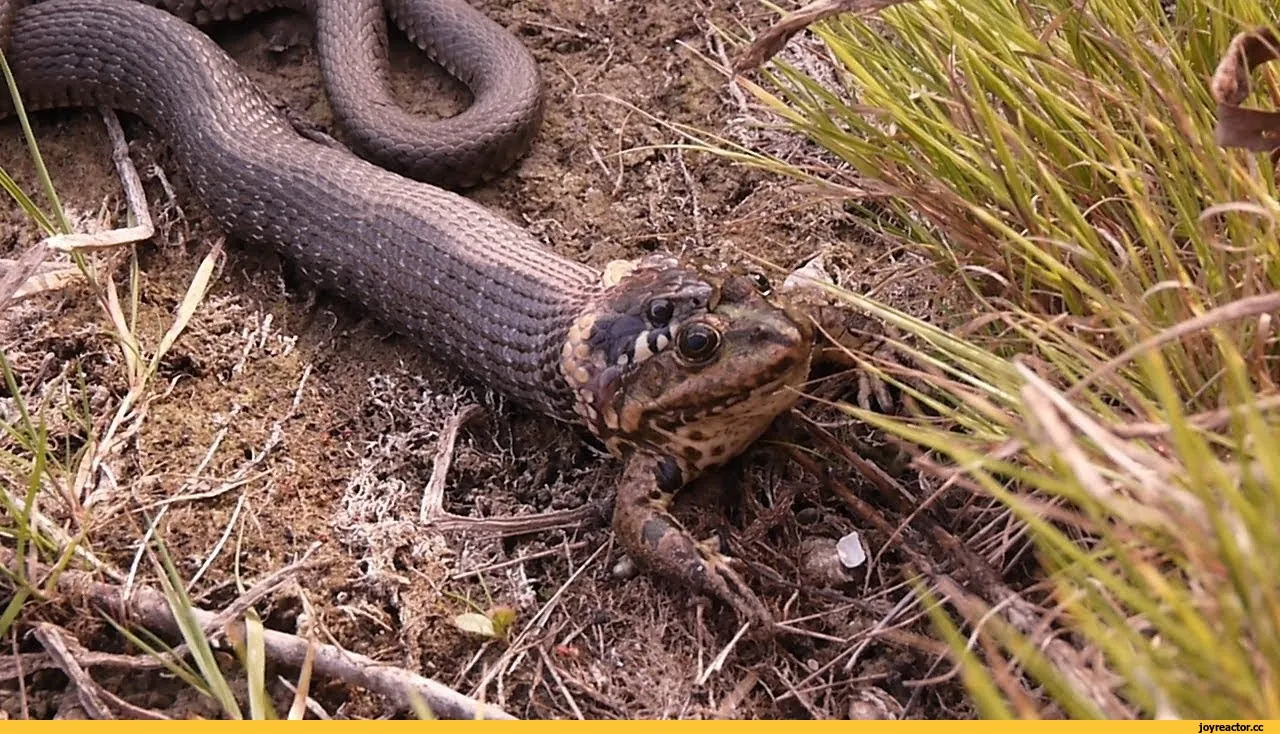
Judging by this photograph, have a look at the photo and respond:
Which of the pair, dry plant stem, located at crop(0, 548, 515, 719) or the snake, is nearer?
dry plant stem, located at crop(0, 548, 515, 719)

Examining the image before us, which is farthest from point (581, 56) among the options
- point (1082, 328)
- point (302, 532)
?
point (1082, 328)

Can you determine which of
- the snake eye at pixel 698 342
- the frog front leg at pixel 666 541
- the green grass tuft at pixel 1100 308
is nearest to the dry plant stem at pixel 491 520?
the frog front leg at pixel 666 541

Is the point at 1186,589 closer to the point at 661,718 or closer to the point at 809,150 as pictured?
the point at 661,718

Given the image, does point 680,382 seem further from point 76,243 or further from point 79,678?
point 76,243

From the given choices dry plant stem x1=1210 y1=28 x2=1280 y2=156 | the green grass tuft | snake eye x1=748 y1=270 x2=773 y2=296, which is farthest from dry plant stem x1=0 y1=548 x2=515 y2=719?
dry plant stem x1=1210 y1=28 x2=1280 y2=156

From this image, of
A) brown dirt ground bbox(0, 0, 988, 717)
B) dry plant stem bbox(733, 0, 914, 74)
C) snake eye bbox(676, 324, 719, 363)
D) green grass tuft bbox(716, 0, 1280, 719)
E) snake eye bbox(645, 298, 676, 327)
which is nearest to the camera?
green grass tuft bbox(716, 0, 1280, 719)

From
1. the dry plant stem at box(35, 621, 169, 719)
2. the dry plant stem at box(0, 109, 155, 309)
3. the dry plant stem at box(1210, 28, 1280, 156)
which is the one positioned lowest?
the dry plant stem at box(35, 621, 169, 719)

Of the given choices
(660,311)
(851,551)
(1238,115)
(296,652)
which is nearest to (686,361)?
(660,311)

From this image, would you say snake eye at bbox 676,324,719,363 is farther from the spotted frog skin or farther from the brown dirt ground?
the brown dirt ground

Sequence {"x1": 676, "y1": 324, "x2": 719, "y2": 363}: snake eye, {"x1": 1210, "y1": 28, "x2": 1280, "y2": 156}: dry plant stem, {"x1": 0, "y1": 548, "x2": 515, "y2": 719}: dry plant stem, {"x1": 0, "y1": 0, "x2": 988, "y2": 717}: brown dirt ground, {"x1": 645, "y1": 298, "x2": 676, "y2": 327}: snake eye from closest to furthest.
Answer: {"x1": 1210, "y1": 28, "x2": 1280, "y2": 156}: dry plant stem, {"x1": 0, "y1": 548, "x2": 515, "y2": 719}: dry plant stem, {"x1": 0, "y1": 0, "x2": 988, "y2": 717}: brown dirt ground, {"x1": 676, "y1": 324, "x2": 719, "y2": 363}: snake eye, {"x1": 645, "y1": 298, "x2": 676, "y2": 327}: snake eye
